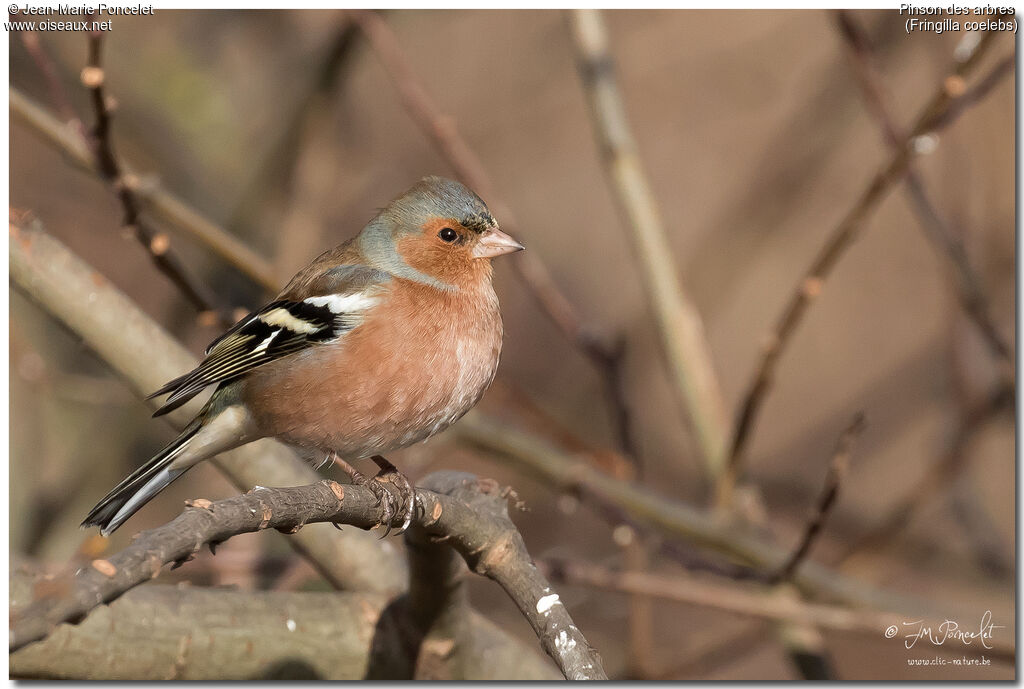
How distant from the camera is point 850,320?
6801 mm

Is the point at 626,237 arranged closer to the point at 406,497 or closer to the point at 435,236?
the point at 435,236

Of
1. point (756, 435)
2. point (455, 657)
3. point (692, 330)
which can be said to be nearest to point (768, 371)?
point (692, 330)

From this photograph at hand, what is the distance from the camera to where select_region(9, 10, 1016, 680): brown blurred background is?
4.82 metres

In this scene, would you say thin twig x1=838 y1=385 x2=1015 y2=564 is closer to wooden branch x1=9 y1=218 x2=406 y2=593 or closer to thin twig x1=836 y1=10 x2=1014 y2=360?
thin twig x1=836 y1=10 x2=1014 y2=360

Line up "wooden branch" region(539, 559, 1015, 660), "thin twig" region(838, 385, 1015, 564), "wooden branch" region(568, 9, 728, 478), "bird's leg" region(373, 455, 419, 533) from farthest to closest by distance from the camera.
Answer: "thin twig" region(838, 385, 1015, 564), "wooden branch" region(568, 9, 728, 478), "wooden branch" region(539, 559, 1015, 660), "bird's leg" region(373, 455, 419, 533)

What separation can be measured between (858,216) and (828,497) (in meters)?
0.96

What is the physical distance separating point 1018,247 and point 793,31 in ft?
8.80

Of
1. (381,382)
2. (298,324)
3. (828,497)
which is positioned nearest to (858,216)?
(828,497)

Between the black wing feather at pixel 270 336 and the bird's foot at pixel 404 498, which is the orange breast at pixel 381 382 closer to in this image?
the black wing feather at pixel 270 336

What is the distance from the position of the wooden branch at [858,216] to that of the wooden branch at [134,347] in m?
1.53

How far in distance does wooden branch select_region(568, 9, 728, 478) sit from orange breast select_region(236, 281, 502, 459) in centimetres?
160

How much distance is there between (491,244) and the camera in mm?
3146
